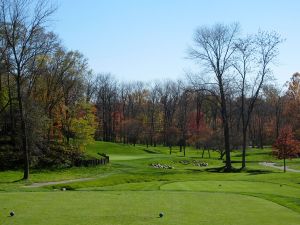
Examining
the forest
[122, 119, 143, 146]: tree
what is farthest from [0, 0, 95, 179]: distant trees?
[122, 119, 143, 146]: tree

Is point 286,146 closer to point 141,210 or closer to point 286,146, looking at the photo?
point 286,146

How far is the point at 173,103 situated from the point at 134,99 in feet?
53.1

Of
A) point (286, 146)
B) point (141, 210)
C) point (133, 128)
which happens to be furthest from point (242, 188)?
point (133, 128)

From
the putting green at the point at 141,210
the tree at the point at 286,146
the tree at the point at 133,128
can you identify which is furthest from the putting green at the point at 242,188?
the tree at the point at 133,128

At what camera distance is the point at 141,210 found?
13672 mm

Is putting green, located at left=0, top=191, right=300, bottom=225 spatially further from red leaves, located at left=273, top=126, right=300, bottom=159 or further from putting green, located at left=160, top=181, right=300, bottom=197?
red leaves, located at left=273, top=126, right=300, bottom=159

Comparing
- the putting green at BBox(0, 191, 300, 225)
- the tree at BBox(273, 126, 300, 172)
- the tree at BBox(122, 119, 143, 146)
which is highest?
the tree at BBox(122, 119, 143, 146)

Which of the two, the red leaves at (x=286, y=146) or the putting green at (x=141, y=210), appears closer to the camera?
the putting green at (x=141, y=210)

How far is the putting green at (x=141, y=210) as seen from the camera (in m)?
11.9

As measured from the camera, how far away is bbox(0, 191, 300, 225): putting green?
1185cm

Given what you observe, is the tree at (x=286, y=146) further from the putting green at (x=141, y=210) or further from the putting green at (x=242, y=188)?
the putting green at (x=141, y=210)

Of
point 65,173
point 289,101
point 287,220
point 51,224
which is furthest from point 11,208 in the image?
point 289,101

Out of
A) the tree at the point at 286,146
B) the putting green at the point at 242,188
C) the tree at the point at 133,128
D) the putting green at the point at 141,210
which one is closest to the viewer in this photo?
the putting green at the point at 141,210

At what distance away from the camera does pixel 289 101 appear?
9156cm
